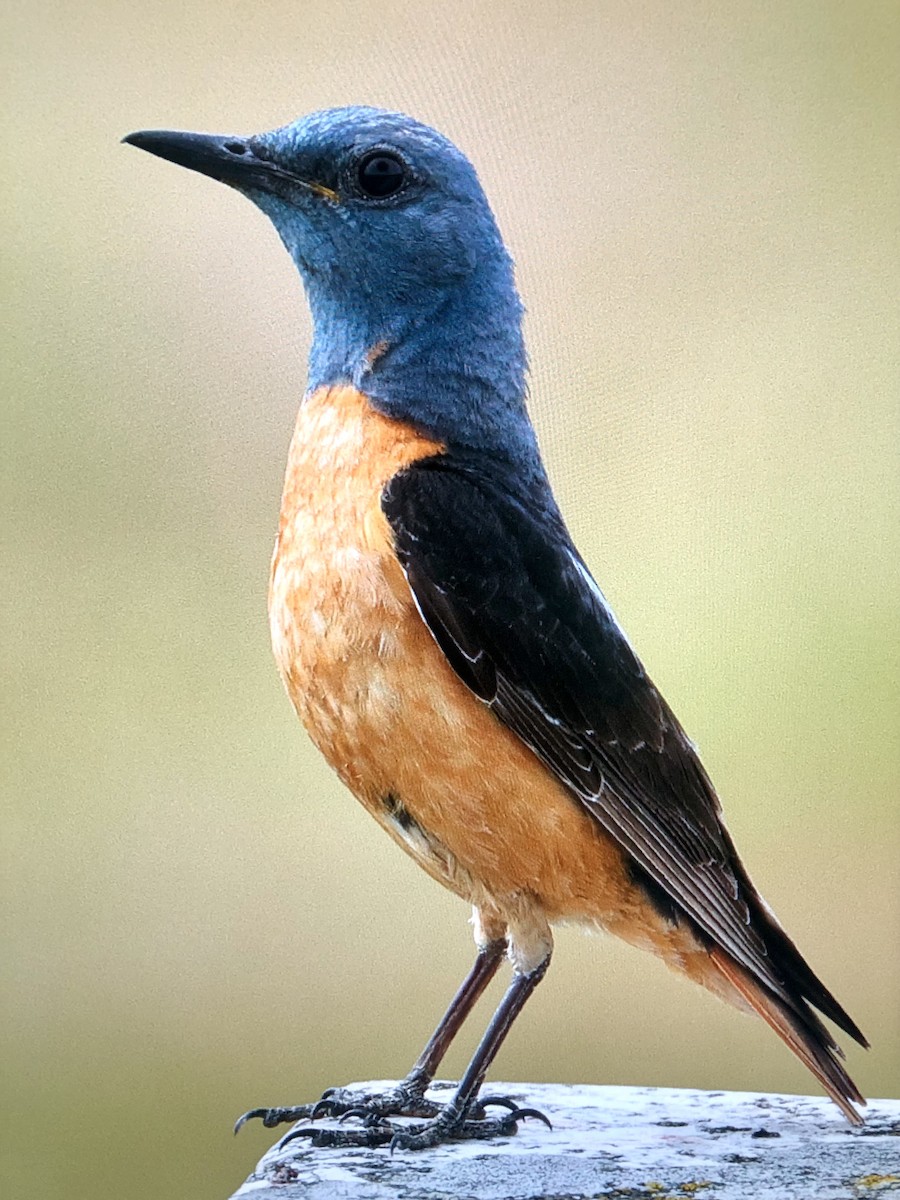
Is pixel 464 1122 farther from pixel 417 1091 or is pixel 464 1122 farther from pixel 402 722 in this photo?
pixel 402 722

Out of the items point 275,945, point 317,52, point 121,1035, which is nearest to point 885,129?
point 317,52

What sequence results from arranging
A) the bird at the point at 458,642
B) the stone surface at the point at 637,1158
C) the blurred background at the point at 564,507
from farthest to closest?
1. the blurred background at the point at 564,507
2. the bird at the point at 458,642
3. the stone surface at the point at 637,1158

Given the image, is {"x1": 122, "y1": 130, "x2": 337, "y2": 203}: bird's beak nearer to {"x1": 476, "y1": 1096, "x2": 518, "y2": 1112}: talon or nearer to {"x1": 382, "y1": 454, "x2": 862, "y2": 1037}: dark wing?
{"x1": 382, "y1": 454, "x2": 862, "y2": 1037}: dark wing

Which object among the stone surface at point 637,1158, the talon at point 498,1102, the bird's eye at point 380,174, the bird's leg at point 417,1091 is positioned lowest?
the stone surface at point 637,1158

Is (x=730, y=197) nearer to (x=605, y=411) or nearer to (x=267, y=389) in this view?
(x=605, y=411)

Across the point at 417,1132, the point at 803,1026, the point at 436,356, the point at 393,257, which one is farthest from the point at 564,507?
the point at 417,1132

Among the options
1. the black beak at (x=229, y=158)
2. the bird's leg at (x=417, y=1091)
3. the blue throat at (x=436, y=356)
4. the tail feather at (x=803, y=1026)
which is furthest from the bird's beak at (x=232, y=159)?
the tail feather at (x=803, y=1026)

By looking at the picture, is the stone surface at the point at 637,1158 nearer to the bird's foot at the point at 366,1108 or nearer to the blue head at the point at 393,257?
the bird's foot at the point at 366,1108

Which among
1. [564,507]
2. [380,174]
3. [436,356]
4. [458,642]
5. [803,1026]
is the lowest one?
[803,1026]
